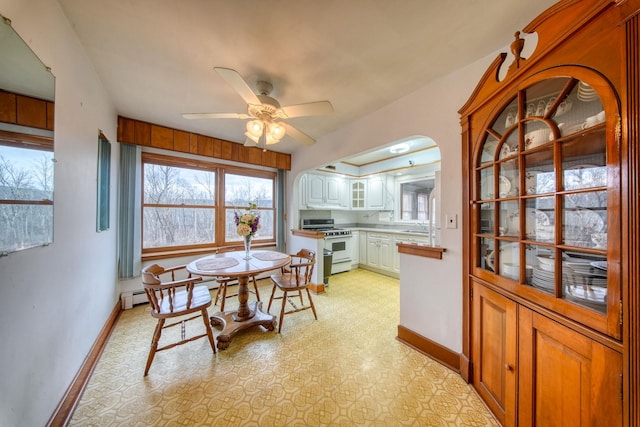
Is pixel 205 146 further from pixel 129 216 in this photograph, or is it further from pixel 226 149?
pixel 129 216

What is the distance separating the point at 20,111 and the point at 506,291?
2.66 metres

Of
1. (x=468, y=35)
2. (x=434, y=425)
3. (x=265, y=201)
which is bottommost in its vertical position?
(x=434, y=425)

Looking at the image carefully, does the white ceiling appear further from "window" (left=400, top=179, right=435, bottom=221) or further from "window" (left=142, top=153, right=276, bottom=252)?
"window" (left=400, top=179, right=435, bottom=221)

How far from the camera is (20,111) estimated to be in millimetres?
935

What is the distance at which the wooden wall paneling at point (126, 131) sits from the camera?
105 inches

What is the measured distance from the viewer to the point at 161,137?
2949mm

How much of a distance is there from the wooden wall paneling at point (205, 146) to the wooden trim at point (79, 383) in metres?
2.41

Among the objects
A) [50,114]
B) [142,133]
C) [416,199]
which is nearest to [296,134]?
[50,114]

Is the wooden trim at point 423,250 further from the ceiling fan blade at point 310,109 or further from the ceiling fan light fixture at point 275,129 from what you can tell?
the ceiling fan light fixture at point 275,129

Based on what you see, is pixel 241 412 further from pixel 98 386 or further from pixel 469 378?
pixel 469 378

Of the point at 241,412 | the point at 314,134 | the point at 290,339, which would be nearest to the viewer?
the point at 241,412

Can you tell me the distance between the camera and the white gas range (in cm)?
427

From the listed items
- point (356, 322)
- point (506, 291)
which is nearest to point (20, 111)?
point (506, 291)

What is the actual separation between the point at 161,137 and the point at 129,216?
Answer: 1.17 m
